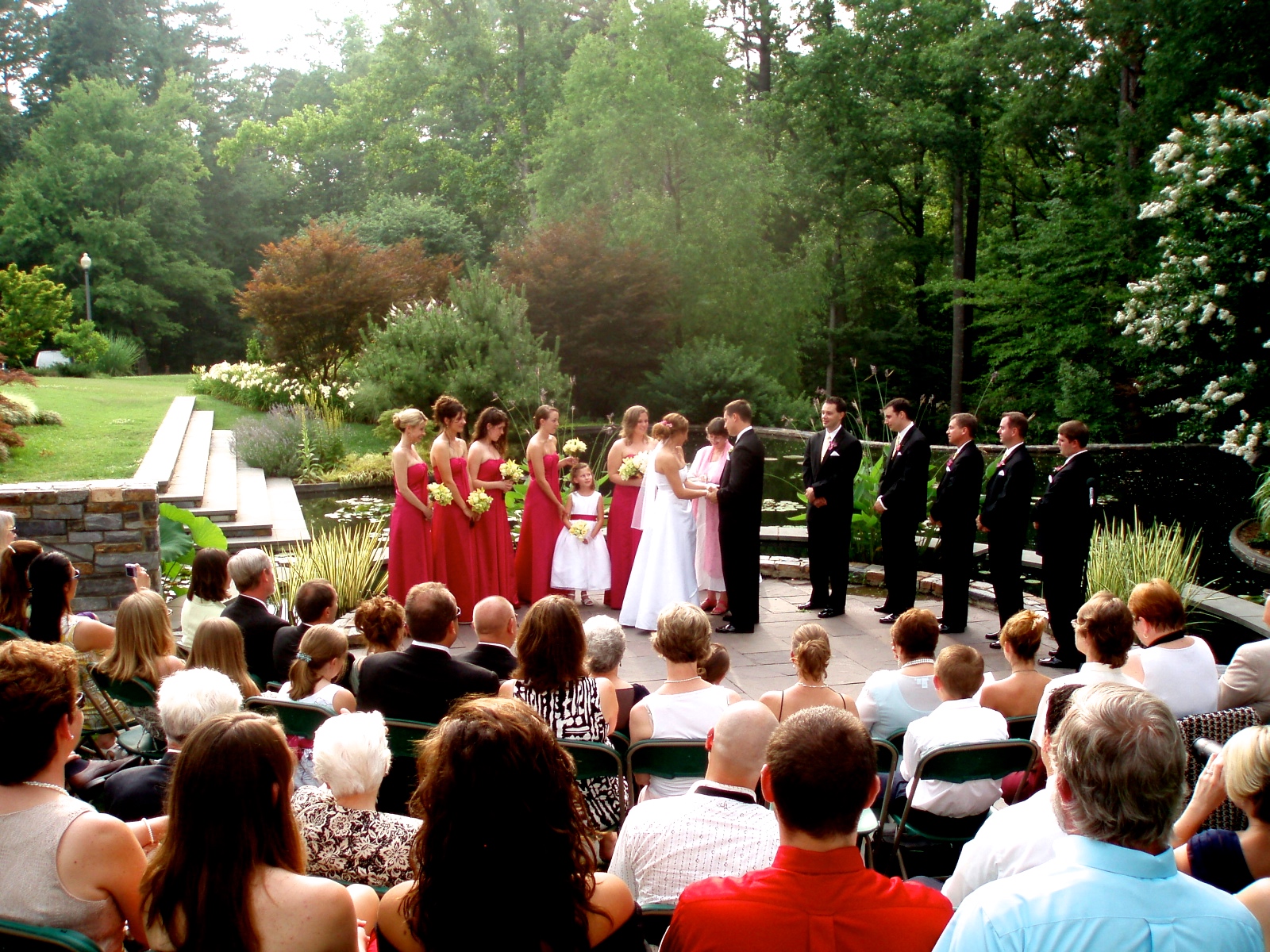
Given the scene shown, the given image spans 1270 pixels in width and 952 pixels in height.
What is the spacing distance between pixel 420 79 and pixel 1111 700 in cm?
4536

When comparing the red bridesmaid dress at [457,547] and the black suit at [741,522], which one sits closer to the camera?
the black suit at [741,522]

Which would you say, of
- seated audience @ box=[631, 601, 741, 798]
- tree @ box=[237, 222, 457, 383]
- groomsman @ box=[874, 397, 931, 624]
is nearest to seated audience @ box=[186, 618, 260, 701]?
seated audience @ box=[631, 601, 741, 798]

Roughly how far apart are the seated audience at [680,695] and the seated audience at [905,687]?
24.4 inches

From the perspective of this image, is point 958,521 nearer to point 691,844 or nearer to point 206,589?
point 206,589

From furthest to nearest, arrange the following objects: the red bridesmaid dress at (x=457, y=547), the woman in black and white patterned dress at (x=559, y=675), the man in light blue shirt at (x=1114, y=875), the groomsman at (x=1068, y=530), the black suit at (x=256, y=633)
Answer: the red bridesmaid dress at (x=457, y=547) < the groomsman at (x=1068, y=530) < the black suit at (x=256, y=633) < the woman in black and white patterned dress at (x=559, y=675) < the man in light blue shirt at (x=1114, y=875)

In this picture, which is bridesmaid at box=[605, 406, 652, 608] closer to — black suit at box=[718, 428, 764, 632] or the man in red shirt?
black suit at box=[718, 428, 764, 632]

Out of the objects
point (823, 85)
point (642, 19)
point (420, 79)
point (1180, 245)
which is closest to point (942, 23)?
point (823, 85)

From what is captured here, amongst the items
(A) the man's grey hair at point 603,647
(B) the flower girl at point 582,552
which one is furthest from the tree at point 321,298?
(A) the man's grey hair at point 603,647

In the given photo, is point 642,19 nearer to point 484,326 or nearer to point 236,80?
point 484,326

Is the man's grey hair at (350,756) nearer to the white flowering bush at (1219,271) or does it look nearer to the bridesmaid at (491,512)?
the bridesmaid at (491,512)

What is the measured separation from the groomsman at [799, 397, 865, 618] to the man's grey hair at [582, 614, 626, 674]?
14.4 ft

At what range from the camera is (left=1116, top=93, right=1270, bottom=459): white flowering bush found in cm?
1414

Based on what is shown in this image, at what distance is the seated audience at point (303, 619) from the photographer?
4887 millimetres

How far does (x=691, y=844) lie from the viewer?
8.58ft
